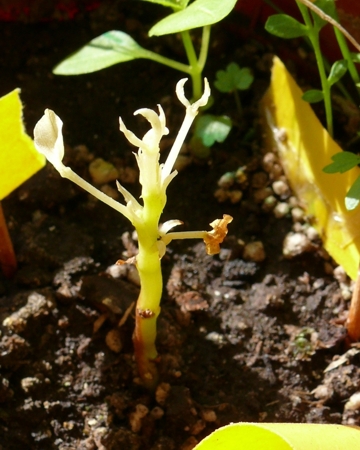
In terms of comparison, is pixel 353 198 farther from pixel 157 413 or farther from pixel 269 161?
pixel 157 413

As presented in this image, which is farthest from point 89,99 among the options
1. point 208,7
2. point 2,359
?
point 2,359

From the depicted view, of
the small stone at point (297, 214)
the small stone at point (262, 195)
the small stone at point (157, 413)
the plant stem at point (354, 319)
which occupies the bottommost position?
the small stone at point (157, 413)

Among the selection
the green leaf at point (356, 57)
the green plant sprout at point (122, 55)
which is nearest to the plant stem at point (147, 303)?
the green plant sprout at point (122, 55)

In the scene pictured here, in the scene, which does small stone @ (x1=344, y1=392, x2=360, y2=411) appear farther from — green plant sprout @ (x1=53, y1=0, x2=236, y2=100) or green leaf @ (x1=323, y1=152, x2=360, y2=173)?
green plant sprout @ (x1=53, y1=0, x2=236, y2=100)

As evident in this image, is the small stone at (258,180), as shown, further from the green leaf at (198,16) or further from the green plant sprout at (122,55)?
the green leaf at (198,16)

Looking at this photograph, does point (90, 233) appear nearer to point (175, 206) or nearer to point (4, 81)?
point (175, 206)

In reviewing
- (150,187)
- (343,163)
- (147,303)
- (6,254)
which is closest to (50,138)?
(150,187)
